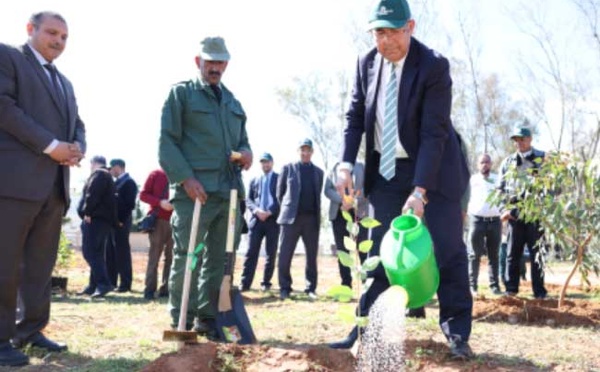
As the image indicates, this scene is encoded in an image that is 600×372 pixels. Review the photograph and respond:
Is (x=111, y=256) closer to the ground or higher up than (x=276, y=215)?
closer to the ground

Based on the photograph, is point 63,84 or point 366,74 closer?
point 366,74

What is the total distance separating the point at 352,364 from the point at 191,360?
0.83m

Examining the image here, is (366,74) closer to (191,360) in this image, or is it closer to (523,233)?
(191,360)

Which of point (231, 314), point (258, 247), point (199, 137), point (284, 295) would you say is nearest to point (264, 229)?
point (258, 247)

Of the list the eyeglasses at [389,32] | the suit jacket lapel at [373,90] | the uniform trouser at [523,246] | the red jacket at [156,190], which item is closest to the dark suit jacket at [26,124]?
the suit jacket lapel at [373,90]

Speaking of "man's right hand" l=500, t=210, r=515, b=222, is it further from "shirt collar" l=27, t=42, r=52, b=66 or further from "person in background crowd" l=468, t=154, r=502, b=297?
"shirt collar" l=27, t=42, r=52, b=66

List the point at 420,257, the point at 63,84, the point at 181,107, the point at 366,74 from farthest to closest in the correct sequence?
the point at 181,107
the point at 63,84
the point at 366,74
the point at 420,257

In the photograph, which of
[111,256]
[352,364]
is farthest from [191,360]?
[111,256]

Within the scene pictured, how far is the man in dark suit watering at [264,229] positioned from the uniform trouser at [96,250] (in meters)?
2.02

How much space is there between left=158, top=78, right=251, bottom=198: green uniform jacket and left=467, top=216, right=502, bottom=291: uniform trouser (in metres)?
5.26

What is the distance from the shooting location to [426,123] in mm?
3840

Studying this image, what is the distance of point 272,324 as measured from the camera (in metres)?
5.67

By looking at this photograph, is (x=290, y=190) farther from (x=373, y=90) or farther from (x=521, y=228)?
(x=373, y=90)

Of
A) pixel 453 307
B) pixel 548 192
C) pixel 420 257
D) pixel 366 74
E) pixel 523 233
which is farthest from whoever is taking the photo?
pixel 523 233
